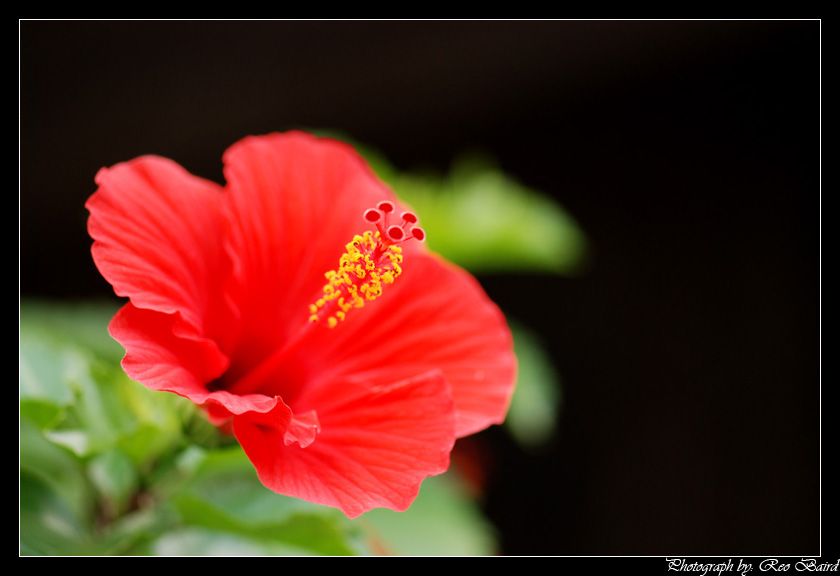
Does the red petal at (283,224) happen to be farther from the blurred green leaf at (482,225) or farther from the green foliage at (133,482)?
the blurred green leaf at (482,225)

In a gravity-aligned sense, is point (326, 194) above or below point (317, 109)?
below

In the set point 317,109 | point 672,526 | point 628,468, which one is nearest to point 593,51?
point 317,109

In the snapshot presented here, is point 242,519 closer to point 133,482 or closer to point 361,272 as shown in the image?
point 133,482

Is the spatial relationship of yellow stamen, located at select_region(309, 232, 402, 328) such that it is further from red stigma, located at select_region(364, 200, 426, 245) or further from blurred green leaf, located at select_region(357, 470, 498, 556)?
blurred green leaf, located at select_region(357, 470, 498, 556)

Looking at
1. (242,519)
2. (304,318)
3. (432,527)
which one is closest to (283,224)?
(304,318)

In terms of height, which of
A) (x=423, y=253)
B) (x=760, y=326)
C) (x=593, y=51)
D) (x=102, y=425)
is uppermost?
(x=593, y=51)

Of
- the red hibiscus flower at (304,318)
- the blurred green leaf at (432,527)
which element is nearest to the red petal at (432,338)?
the red hibiscus flower at (304,318)

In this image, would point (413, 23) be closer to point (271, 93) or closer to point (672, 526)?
point (271, 93)
